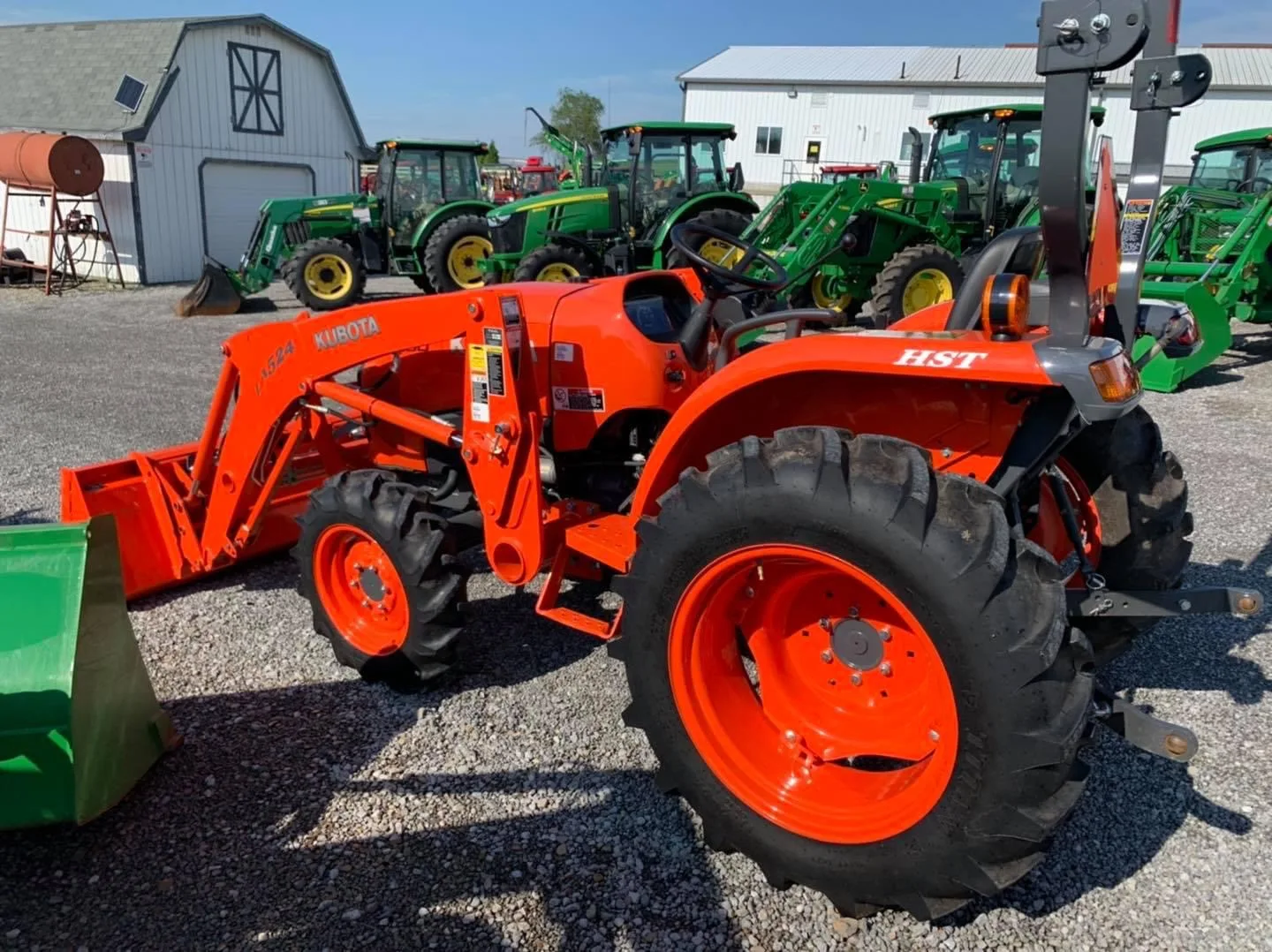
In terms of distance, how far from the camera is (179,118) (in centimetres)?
1659

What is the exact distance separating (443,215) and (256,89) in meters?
7.98

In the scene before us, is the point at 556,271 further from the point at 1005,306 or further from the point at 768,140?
the point at 768,140

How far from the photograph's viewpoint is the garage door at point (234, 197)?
57.0 feet

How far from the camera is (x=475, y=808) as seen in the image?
2.57m

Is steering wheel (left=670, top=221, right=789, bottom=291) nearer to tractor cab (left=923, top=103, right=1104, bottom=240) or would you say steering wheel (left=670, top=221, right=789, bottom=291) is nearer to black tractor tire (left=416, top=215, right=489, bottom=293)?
tractor cab (left=923, top=103, right=1104, bottom=240)

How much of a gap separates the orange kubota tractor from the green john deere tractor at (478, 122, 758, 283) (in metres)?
7.97

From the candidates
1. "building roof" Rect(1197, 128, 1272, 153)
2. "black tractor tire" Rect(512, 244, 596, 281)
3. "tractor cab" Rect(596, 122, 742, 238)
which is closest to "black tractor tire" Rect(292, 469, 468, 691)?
"black tractor tire" Rect(512, 244, 596, 281)

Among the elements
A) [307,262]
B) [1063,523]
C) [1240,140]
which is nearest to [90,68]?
[307,262]

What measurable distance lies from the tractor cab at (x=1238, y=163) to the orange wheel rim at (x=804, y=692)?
11410 millimetres

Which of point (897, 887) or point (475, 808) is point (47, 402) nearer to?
point (475, 808)

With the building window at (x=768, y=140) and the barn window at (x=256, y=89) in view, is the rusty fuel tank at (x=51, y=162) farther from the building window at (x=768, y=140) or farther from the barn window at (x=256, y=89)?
the building window at (x=768, y=140)

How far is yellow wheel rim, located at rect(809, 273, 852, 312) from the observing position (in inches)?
400

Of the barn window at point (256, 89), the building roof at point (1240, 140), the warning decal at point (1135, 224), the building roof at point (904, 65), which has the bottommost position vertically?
the warning decal at point (1135, 224)

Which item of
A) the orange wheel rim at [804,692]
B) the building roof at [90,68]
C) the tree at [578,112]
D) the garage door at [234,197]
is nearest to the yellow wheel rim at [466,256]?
the garage door at [234,197]
